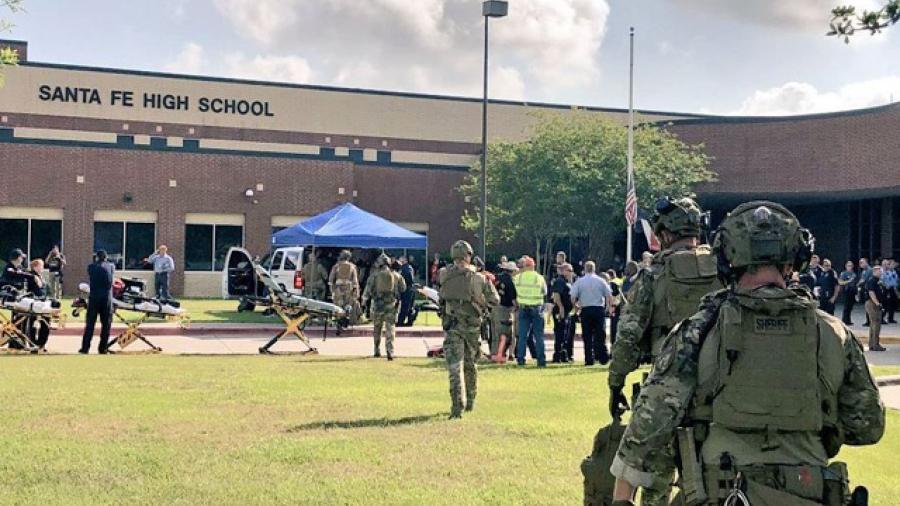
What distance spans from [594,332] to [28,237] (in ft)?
89.7

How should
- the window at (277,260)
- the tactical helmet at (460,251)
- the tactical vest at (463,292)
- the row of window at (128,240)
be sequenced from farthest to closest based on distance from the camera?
the row of window at (128,240)
the window at (277,260)
the tactical helmet at (460,251)
the tactical vest at (463,292)

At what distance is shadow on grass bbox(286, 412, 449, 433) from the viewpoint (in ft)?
32.7

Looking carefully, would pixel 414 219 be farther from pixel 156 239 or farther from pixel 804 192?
pixel 804 192

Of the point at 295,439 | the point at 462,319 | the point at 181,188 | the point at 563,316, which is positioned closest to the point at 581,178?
the point at 181,188

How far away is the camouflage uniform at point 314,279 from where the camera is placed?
83.0 ft

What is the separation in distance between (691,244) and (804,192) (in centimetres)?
3216

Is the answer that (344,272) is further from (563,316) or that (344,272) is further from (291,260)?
(291,260)

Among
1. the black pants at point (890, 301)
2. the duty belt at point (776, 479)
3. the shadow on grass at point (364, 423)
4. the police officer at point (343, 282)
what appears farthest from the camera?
the black pants at point (890, 301)

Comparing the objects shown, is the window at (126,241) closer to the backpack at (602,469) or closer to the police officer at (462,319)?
the police officer at (462,319)

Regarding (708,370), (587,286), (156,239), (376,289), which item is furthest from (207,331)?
(708,370)

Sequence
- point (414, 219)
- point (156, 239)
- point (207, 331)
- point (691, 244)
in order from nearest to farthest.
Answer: point (691, 244) → point (207, 331) → point (156, 239) → point (414, 219)

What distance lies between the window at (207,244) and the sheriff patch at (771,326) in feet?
122

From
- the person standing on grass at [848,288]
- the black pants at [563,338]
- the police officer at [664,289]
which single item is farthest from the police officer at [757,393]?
the person standing on grass at [848,288]

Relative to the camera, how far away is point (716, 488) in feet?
11.9
